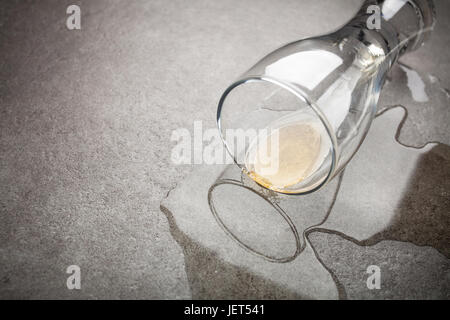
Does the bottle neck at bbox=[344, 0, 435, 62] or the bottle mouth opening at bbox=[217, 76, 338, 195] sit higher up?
the bottle neck at bbox=[344, 0, 435, 62]

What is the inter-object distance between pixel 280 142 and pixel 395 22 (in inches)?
17.9

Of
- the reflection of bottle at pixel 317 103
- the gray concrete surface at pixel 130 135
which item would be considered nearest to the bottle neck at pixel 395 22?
the reflection of bottle at pixel 317 103

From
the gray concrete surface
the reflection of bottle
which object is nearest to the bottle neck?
the reflection of bottle

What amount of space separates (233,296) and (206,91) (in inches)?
24.9

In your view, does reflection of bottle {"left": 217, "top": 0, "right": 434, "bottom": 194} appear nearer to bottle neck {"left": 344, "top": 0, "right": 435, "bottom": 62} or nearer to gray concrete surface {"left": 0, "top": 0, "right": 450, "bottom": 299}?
bottle neck {"left": 344, "top": 0, "right": 435, "bottom": 62}

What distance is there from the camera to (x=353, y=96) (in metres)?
0.62

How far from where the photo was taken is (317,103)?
20.0 inches

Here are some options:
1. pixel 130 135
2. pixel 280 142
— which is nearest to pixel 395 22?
pixel 280 142

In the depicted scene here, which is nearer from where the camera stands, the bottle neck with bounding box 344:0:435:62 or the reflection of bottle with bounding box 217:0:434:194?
the reflection of bottle with bounding box 217:0:434:194

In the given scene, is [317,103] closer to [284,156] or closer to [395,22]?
[284,156]

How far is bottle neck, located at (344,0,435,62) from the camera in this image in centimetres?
74

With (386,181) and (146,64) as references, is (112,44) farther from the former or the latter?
(386,181)

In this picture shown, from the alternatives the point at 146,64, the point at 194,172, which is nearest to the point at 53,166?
the point at 194,172

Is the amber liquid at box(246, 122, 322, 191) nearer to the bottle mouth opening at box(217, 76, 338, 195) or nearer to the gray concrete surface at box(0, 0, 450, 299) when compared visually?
the bottle mouth opening at box(217, 76, 338, 195)
